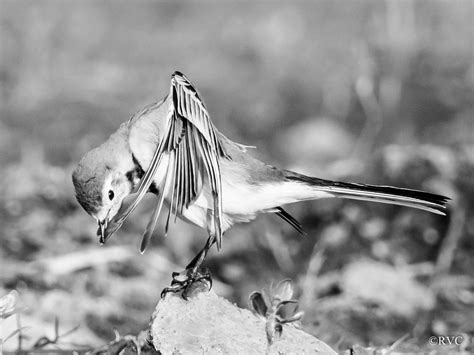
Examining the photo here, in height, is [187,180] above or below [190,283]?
above

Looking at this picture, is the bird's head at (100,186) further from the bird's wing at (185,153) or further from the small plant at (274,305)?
the small plant at (274,305)

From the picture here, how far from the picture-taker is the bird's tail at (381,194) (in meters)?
4.20

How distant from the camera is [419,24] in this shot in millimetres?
9203

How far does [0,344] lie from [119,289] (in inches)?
59.1

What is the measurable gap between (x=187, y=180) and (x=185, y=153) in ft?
0.38

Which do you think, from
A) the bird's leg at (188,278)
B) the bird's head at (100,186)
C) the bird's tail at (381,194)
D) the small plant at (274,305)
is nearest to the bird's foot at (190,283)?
the bird's leg at (188,278)

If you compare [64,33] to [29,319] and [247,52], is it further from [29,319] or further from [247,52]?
[29,319]

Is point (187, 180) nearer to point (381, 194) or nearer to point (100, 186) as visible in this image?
point (100, 186)

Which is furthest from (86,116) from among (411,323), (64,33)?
(411,323)

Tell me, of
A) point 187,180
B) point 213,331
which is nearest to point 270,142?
point 187,180

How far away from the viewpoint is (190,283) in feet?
12.6

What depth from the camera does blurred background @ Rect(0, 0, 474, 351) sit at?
496 cm

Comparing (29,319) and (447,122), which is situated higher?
(447,122)

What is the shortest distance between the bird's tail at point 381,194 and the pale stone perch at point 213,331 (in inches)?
33.0
